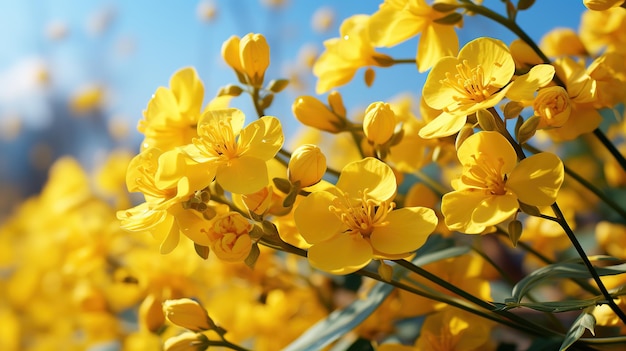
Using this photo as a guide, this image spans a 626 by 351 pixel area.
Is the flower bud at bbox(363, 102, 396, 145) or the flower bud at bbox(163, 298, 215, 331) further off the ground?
the flower bud at bbox(363, 102, 396, 145)

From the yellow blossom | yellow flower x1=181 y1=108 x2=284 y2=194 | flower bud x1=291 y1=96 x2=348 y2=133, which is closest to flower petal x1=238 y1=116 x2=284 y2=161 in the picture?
yellow flower x1=181 y1=108 x2=284 y2=194

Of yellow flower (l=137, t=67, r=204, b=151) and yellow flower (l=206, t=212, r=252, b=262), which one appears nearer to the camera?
yellow flower (l=206, t=212, r=252, b=262)

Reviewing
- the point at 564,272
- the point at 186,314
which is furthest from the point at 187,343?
the point at 564,272

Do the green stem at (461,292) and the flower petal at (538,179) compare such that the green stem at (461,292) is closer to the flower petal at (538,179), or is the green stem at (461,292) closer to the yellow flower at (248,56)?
the flower petal at (538,179)

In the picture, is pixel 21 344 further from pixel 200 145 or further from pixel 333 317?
pixel 200 145

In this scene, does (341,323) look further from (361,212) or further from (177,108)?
(177,108)

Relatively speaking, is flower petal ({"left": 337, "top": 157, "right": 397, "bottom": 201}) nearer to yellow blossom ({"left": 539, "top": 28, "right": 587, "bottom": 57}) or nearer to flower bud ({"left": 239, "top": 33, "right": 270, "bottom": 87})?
flower bud ({"left": 239, "top": 33, "right": 270, "bottom": 87})

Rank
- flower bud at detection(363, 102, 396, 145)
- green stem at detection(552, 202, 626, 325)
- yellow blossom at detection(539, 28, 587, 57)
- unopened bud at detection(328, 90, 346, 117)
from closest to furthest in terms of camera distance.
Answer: green stem at detection(552, 202, 626, 325)
flower bud at detection(363, 102, 396, 145)
unopened bud at detection(328, 90, 346, 117)
yellow blossom at detection(539, 28, 587, 57)
